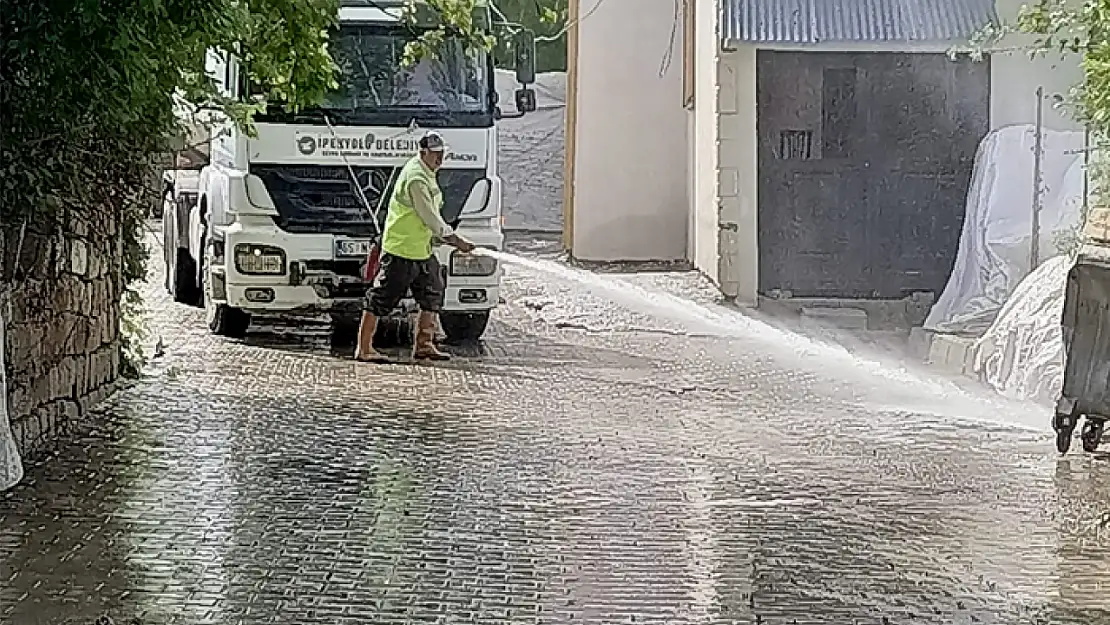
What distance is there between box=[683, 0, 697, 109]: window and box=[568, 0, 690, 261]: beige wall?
1.94 feet

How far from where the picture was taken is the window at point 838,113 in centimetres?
1875

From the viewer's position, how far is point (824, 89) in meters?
18.8

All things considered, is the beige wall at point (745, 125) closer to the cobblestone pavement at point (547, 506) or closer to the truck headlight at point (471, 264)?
the truck headlight at point (471, 264)

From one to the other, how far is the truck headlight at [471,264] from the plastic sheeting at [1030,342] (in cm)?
395

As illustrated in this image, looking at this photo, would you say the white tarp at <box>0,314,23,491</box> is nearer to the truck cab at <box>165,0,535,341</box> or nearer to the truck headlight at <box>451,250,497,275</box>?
the truck cab at <box>165,0,535,341</box>

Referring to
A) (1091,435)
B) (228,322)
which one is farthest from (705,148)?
(1091,435)

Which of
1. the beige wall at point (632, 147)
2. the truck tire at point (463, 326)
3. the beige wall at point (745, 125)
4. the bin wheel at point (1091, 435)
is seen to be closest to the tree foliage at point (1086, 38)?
the bin wheel at point (1091, 435)

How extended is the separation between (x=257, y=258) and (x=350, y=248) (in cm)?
75

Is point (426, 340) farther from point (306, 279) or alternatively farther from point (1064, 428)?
point (1064, 428)

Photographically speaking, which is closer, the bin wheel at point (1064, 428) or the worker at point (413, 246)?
the bin wheel at point (1064, 428)

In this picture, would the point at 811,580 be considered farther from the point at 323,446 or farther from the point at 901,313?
the point at 901,313

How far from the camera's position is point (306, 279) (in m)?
13.6

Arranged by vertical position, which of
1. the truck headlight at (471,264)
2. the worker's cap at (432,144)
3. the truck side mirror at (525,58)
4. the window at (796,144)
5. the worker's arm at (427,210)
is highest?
the truck side mirror at (525,58)

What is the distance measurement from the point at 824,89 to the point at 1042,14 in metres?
7.32
